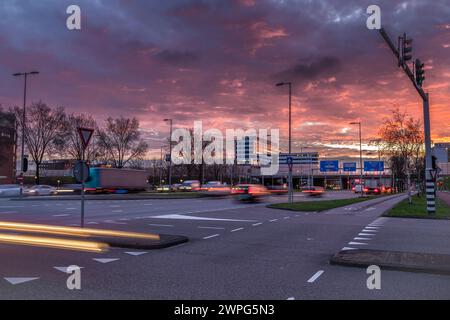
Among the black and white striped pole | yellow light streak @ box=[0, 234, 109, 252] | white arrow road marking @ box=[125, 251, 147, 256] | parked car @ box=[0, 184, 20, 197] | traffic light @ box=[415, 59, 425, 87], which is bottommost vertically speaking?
parked car @ box=[0, 184, 20, 197]

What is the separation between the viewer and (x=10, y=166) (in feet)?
315

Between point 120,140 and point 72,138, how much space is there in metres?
8.67

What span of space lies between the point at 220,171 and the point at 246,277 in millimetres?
101581

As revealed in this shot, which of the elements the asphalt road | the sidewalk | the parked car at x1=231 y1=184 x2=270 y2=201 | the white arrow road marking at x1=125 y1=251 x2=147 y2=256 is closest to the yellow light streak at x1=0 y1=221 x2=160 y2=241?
the white arrow road marking at x1=125 y1=251 x2=147 y2=256

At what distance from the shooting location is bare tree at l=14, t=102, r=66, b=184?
2509 inches

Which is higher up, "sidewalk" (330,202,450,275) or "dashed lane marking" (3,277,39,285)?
"dashed lane marking" (3,277,39,285)

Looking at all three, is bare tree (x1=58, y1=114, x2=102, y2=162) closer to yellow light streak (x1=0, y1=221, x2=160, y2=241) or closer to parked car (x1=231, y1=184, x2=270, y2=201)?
parked car (x1=231, y1=184, x2=270, y2=201)

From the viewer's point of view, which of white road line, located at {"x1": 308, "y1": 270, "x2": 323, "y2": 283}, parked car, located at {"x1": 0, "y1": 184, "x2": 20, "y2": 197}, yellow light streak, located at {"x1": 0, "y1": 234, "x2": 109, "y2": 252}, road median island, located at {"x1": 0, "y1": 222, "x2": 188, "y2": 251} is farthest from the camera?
parked car, located at {"x1": 0, "y1": 184, "x2": 20, "y2": 197}

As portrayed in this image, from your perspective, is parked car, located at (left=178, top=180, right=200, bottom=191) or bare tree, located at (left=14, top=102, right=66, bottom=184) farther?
parked car, located at (left=178, top=180, right=200, bottom=191)

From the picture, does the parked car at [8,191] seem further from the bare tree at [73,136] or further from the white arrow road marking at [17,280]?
the white arrow road marking at [17,280]

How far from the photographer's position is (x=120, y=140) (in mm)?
75188

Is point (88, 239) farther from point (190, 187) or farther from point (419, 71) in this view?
point (190, 187)

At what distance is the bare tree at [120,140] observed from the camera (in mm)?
74562
